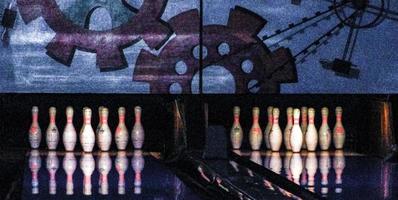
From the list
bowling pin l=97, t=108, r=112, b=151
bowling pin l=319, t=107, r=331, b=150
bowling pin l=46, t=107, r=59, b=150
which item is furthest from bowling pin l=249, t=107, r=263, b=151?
bowling pin l=46, t=107, r=59, b=150

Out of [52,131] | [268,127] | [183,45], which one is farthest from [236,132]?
[52,131]

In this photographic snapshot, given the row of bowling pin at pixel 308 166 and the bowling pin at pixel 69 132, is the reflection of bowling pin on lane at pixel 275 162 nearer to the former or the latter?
the row of bowling pin at pixel 308 166

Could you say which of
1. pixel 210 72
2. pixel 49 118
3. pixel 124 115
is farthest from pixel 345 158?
pixel 49 118

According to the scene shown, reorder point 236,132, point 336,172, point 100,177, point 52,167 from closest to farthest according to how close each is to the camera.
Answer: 1. point 100,177
2. point 336,172
3. point 52,167
4. point 236,132

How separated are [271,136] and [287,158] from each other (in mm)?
365

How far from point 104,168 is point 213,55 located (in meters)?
1.32

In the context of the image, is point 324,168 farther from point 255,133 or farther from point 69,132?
point 69,132

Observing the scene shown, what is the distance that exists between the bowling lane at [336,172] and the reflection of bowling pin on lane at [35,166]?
139 centimetres

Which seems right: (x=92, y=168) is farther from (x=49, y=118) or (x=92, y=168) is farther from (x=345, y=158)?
(x=345, y=158)

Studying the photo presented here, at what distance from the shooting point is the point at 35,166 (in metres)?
6.34

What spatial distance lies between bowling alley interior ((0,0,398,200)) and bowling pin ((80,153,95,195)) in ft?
0.21

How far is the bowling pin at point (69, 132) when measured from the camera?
7.14 metres

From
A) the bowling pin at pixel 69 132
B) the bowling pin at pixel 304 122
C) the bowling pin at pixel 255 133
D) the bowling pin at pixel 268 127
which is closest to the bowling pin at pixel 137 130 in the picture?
the bowling pin at pixel 69 132

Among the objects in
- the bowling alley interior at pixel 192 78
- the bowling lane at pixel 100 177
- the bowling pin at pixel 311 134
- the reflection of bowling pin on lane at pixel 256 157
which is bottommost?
the bowling lane at pixel 100 177
